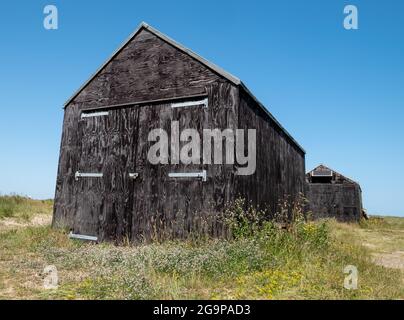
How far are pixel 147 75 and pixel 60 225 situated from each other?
5468mm

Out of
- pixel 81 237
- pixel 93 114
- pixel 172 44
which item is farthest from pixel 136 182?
pixel 172 44

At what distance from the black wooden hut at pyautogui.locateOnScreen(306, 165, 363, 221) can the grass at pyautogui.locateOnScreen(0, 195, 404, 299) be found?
15.8m

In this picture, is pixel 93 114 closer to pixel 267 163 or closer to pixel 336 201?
pixel 267 163

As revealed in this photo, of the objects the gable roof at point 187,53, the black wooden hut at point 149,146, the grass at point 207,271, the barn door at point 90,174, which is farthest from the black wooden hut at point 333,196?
the grass at point 207,271

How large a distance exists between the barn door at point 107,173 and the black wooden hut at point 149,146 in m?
0.03

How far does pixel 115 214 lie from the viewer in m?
9.59

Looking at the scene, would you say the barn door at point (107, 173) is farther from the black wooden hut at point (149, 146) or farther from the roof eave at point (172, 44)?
the roof eave at point (172, 44)

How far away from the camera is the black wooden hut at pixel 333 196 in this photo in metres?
22.1

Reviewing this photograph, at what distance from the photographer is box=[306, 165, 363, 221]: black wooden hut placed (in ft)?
72.4

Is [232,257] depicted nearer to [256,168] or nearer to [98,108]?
[256,168]

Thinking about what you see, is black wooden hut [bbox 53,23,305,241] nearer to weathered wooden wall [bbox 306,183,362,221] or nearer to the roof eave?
the roof eave

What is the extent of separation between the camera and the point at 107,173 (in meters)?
9.96

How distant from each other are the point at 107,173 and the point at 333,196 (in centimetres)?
1747

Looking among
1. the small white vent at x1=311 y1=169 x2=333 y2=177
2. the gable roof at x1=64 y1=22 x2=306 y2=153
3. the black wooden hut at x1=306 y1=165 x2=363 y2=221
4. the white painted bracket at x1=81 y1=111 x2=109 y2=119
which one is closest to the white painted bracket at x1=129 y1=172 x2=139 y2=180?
the white painted bracket at x1=81 y1=111 x2=109 y2=119
